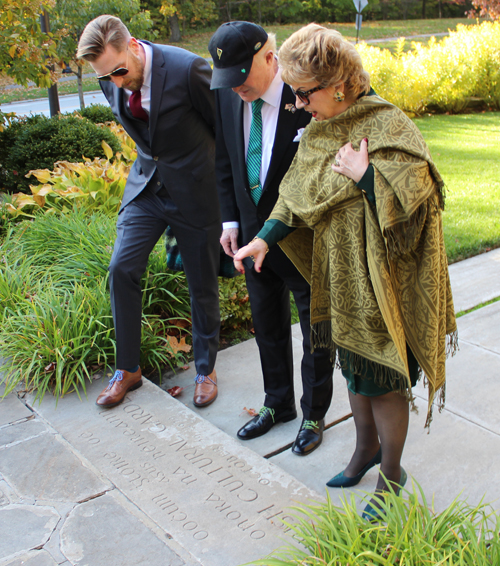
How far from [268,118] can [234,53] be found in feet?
1.04

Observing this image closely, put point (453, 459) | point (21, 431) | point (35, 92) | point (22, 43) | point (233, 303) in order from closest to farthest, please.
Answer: point (453, 459)
point (21, 431)
point (233, 303)
point (22, 43)
point (35, 92)

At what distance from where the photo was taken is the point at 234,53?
2.20 m

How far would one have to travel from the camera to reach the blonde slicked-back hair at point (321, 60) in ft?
5.79

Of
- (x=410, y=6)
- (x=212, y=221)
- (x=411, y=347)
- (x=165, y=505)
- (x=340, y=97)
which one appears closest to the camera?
(x=340, y=97)

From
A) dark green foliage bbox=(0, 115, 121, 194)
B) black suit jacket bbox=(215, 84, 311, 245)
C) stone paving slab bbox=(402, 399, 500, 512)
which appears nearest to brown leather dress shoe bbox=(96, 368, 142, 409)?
black suit jacket bbox=(215, 84, 311, 245)

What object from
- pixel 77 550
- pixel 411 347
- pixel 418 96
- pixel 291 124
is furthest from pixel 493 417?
pixel 418 96

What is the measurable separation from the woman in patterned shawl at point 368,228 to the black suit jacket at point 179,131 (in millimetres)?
1045

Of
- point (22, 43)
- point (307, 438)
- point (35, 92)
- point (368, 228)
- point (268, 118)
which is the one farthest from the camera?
point (35, 92)

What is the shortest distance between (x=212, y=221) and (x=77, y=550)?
1848 millimetres

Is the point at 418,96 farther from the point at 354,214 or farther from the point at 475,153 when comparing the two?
the point at 354,214

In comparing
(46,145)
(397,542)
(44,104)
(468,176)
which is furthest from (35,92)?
(397,542)

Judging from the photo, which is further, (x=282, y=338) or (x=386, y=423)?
(x=282, y=338)

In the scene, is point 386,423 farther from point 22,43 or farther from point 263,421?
point 22,43

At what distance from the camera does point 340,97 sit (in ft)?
6.11
